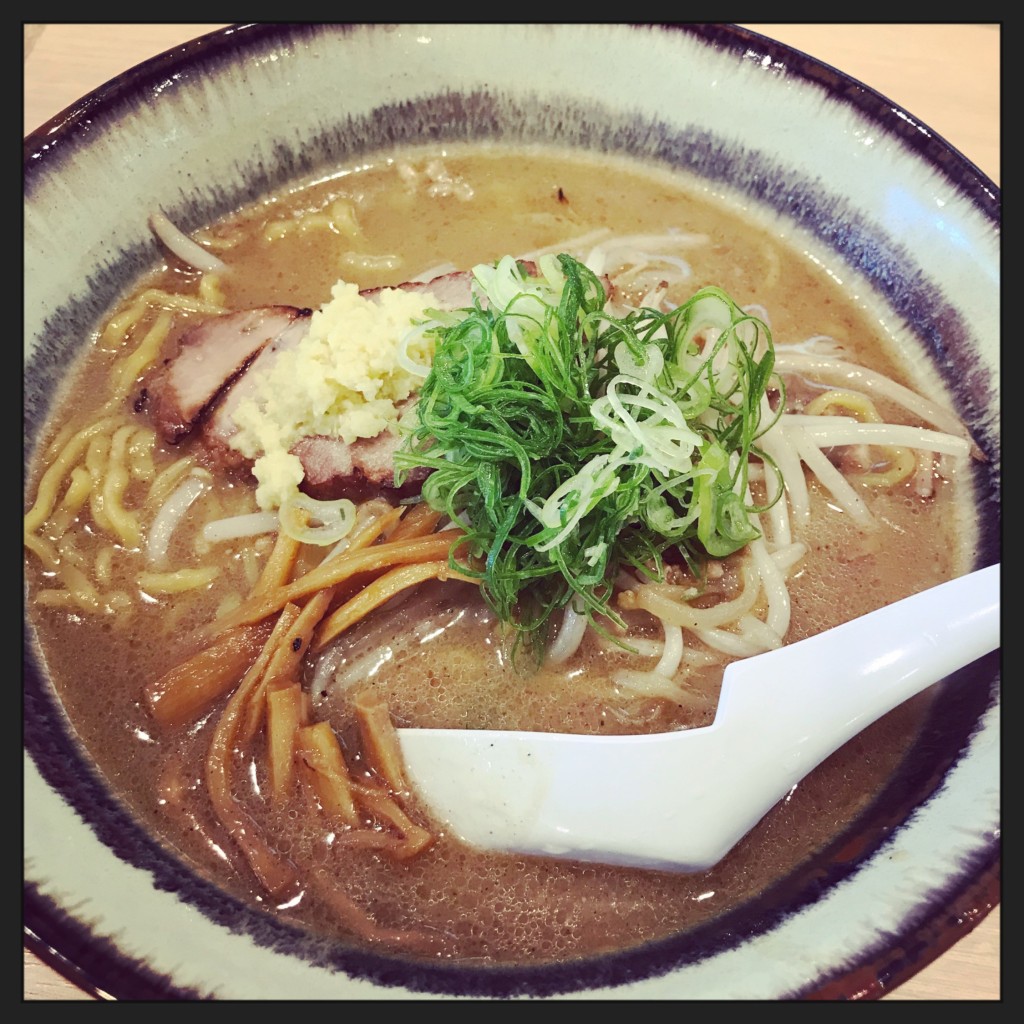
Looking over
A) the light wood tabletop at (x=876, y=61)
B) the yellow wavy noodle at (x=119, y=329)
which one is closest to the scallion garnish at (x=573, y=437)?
the yellow wavy noodle at (x=119, y=329)

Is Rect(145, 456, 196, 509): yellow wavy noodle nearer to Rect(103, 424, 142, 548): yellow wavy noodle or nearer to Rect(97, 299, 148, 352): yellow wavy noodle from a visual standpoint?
Rect(103, 424, 142, 548): yellow wavy noodle

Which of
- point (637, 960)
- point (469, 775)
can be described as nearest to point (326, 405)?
point (469, 775)

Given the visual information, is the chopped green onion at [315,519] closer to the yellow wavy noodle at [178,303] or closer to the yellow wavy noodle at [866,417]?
the yellow wavy noodle at [178,303]

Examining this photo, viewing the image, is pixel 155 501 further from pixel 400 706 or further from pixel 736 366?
pixel 736 366

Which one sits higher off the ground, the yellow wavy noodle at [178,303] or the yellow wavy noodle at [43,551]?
the yellow wavy noodle at [178,303]

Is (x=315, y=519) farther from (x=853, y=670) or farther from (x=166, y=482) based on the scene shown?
(x=853, y=670)

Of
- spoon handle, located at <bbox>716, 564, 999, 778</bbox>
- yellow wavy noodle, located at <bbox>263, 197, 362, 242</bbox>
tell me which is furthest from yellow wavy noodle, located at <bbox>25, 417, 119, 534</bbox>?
spoon handle, located at <bbox>716, 564, 999, 778</bbox>
